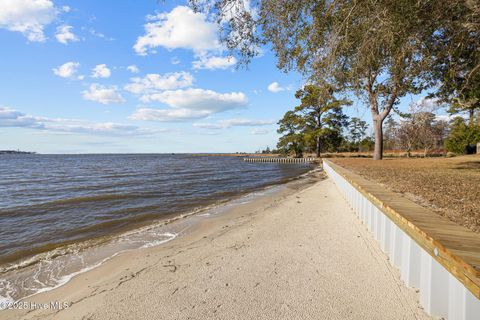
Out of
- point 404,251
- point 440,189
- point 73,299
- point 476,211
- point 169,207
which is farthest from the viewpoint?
point 169,207

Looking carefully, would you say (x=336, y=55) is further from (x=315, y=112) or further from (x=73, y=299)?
(x=315, y=112)

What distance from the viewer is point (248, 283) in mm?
3629

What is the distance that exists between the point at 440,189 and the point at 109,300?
27.5 feet

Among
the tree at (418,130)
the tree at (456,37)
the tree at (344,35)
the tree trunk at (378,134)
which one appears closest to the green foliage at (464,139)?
the tree at (418,130)

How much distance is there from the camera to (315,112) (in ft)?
154

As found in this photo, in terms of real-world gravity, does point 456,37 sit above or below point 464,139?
above

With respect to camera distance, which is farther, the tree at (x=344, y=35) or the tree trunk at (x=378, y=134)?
the tree trunk at (x=378, y=134)

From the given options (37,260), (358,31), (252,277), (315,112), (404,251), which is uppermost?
(315,112)

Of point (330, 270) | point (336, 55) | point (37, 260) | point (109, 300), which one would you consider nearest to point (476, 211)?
point (330, 270)

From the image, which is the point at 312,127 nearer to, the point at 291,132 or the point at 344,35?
the point at 291,132

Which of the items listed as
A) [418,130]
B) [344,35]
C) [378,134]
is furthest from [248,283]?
[418,130]

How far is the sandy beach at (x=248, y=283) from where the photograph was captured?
3016mm

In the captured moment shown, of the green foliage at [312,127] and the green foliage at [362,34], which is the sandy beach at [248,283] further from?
the green foliage at [312,127]

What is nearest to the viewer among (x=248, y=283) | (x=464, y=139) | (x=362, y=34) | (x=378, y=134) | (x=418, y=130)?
(x=248, y=283)
